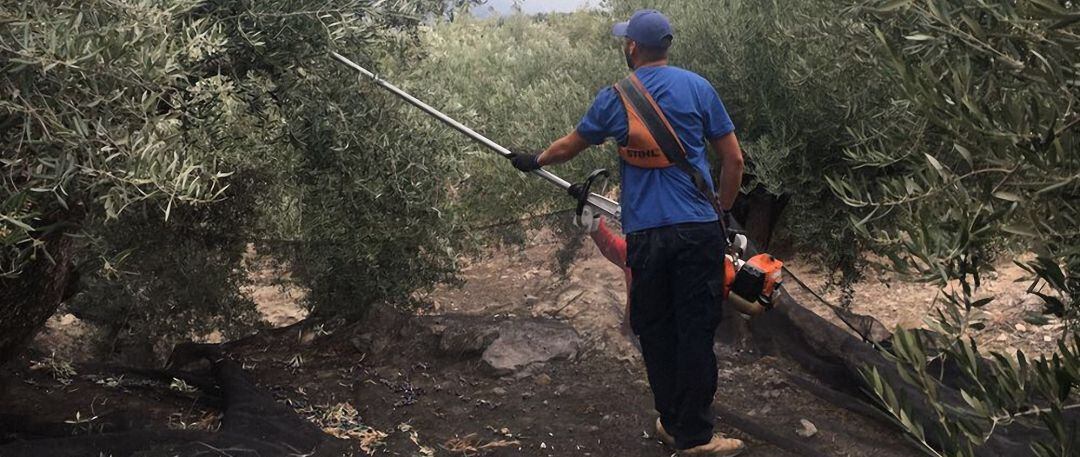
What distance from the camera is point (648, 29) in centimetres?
513

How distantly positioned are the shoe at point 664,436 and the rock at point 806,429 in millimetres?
964

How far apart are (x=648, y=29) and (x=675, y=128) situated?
554mm

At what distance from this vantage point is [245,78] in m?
5.62

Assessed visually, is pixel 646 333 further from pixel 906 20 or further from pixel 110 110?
pixel 110 110

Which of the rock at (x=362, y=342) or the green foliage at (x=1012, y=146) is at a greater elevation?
the green foliage at (x=1012, y=146)

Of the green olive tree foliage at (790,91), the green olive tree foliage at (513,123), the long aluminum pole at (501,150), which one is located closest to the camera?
the long aluminum pole at (501,150)

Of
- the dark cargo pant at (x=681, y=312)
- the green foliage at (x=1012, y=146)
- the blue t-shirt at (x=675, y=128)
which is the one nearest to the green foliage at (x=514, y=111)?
the blue t-shirt at (x=675, y=128)

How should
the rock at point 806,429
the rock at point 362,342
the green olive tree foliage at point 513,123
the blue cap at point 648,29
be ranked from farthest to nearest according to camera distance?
the rock at point 362,342, the green olive tree foliage at point 513,123, the rock at point 806,429, the blue cap at point 648,29

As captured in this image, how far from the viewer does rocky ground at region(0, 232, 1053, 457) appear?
6027 mm

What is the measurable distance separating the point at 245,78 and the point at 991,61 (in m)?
4.10

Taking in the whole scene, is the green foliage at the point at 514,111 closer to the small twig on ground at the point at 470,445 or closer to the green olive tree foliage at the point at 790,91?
the green olive tree foliage at the point at 790,91

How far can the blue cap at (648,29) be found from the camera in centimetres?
509

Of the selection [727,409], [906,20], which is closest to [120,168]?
[906,20]

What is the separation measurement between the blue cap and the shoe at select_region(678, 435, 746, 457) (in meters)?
2.38
